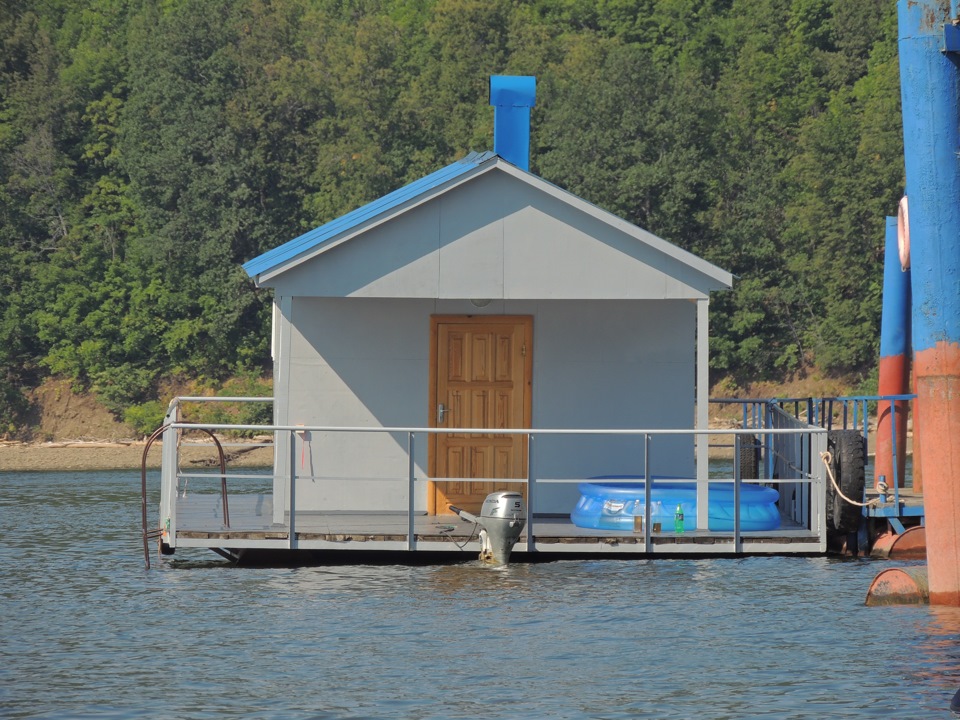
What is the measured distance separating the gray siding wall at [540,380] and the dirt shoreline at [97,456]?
22.3 metres

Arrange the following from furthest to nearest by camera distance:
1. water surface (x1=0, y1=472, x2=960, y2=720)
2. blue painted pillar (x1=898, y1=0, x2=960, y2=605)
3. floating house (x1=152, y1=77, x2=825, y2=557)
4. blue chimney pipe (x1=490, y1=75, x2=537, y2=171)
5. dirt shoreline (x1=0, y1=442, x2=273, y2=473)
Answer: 1. dirt shoreline (x1=0, y1=442, x2=273, y2=473)
2. blue chimney pipe (x1=490, y1=75, x2=537, y2=171)
3. floating house (x1=152, y1=77, x2=825, y2=557)
4. blue painted pillar (x1=898, y1=0, x2=960, y2=605)
5. water surface (x1=0, y1=472, x2=960, y2=720)

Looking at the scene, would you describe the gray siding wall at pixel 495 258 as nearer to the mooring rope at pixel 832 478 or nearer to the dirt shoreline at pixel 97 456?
the mooring rope at pixel 832 478

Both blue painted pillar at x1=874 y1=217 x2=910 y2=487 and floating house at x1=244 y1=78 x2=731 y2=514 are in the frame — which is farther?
blue painted pillar at x1=874 y1=217 x2=910 y2=487

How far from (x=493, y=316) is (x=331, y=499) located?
291 cm

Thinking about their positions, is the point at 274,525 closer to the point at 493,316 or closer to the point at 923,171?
the point at 493,316

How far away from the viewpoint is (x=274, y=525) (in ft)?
55.6

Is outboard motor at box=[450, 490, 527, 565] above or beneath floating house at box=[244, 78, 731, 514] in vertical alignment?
beneath

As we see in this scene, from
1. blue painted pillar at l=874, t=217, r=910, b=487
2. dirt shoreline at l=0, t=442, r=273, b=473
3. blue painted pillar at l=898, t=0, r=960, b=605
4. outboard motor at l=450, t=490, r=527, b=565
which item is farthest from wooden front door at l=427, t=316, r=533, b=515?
dirt shoreline at l=0, t=442, r=273, b=473

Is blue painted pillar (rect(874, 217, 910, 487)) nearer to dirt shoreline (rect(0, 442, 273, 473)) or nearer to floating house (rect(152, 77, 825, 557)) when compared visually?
floating house (rect(152, 77, 825, 557))

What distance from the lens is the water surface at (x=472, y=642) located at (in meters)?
11.5

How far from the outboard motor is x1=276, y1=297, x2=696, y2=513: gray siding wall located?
2.19 metres

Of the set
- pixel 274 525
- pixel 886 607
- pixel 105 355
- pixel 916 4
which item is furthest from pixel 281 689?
pixel 105 355

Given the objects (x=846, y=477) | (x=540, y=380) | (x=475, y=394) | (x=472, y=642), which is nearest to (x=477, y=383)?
(x=475, y=394)

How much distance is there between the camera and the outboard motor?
1606 cm
